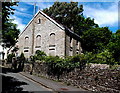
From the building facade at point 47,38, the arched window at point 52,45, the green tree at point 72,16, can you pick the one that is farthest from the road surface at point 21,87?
the green tree at point 72,16

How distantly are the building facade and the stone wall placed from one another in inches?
365

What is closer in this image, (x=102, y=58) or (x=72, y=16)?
(x=102, y=58)

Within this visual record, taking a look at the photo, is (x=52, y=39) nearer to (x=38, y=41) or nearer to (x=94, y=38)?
(x=38, y=41)

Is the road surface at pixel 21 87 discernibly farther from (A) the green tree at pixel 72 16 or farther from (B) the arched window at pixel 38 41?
(A) the green tree at pixel 72 16

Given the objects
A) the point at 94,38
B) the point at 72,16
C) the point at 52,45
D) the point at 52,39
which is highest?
the point at 72,16

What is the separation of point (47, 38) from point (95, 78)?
15560 millimetres

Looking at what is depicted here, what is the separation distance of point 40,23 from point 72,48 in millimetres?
7733

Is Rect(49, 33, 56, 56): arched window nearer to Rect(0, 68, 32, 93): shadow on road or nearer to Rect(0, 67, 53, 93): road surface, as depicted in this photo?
Rect(0, 67, 53, 93): road surface

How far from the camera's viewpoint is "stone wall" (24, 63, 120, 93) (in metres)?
9.57

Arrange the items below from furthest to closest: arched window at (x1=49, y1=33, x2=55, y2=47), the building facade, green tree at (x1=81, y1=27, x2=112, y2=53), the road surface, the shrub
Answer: green tree at (x1=81, y1=27, x2=112, y2=53) < arched window at (x1=49, y1=33, x2=55, y2=47) < the building facade < the shrub < the road surface

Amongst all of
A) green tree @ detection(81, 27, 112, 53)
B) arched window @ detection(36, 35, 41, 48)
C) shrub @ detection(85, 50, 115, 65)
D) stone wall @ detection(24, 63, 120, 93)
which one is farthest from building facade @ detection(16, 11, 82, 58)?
shrub @ detection(85, 50, 115, 65)

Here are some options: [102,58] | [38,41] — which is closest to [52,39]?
[38,41]

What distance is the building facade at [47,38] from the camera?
23252 mm

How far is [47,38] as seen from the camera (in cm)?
2491
